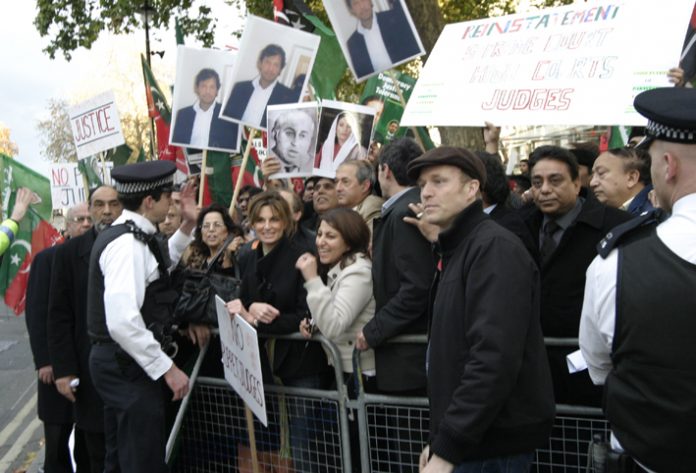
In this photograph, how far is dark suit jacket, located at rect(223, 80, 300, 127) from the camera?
6691mm

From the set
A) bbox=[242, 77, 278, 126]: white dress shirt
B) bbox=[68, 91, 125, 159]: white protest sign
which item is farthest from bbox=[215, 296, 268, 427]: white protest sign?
bbox=[68, 91, 125, 159]: white protest sign

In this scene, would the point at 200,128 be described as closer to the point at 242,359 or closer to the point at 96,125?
the point at 96,125

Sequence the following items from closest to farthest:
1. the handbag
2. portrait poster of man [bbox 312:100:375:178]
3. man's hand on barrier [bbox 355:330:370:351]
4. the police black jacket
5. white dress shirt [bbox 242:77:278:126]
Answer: the police black jacket, man's hand on barrier [bbox 355:330:370:351], the handbag, portrait poster of man [bbox 312:100:375:178], white dress shirt [bbox 242:77:278:126]

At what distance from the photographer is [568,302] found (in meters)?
3.95

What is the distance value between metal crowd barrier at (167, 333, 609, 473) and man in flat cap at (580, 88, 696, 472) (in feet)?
3.68

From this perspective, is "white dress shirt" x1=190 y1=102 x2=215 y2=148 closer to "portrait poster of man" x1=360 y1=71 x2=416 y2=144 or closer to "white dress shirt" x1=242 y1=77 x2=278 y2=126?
"white dress shirt" x1=242 y1=77 x2=278 y2=126

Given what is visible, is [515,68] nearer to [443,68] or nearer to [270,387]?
[443,68]

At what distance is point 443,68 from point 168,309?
2.71 metres

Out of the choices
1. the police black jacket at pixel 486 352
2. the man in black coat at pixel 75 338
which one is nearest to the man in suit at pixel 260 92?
the man in black coat at pixel 75 338

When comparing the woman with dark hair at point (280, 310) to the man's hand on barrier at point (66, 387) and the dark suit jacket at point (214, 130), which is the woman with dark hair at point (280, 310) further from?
the dark suit jacket at point (214, 130)

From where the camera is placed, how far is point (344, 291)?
Answer: 409cm

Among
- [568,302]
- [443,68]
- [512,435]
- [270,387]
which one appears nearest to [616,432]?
[512,435]

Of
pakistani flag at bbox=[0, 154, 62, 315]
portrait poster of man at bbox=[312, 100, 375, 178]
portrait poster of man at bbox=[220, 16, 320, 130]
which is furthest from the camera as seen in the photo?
pakistani flag at bbox=[0, 154, 62, 315]

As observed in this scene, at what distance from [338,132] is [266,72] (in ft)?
3.29
